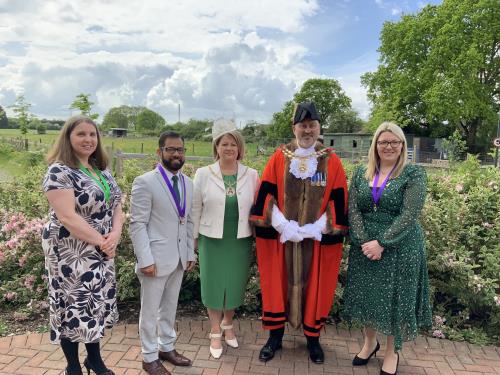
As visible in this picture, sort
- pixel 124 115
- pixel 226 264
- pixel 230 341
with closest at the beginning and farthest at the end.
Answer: pixel 226 264 → pixel 230 341 → pixel 124 115

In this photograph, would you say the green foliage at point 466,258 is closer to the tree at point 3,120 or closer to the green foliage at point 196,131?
the green foliage at point 196,131

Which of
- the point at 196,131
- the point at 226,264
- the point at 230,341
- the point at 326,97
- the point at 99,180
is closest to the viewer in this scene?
the point at 99,180

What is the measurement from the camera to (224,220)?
131 inches

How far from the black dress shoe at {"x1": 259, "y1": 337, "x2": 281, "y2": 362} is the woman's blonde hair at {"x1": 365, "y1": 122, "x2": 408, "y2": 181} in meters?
1.60

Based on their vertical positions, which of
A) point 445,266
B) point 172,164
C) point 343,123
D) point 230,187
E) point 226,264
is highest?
point 343,123

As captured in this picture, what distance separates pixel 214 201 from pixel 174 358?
129 cm

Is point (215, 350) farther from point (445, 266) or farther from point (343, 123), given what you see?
point (343, 123)

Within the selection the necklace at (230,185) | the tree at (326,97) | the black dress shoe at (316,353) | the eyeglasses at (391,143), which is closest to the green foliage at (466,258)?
the black dress shoe at (316,353)

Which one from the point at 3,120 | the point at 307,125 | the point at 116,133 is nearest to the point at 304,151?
the point at 307,125

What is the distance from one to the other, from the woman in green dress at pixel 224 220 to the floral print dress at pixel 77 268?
82 centimetres

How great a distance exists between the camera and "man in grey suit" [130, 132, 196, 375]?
289 cm

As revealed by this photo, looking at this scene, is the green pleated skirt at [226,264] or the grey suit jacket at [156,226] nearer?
the grey suit jacket at [156,226]

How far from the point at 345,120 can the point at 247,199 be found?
59909 mm

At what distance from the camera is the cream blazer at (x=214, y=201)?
3.29 m
